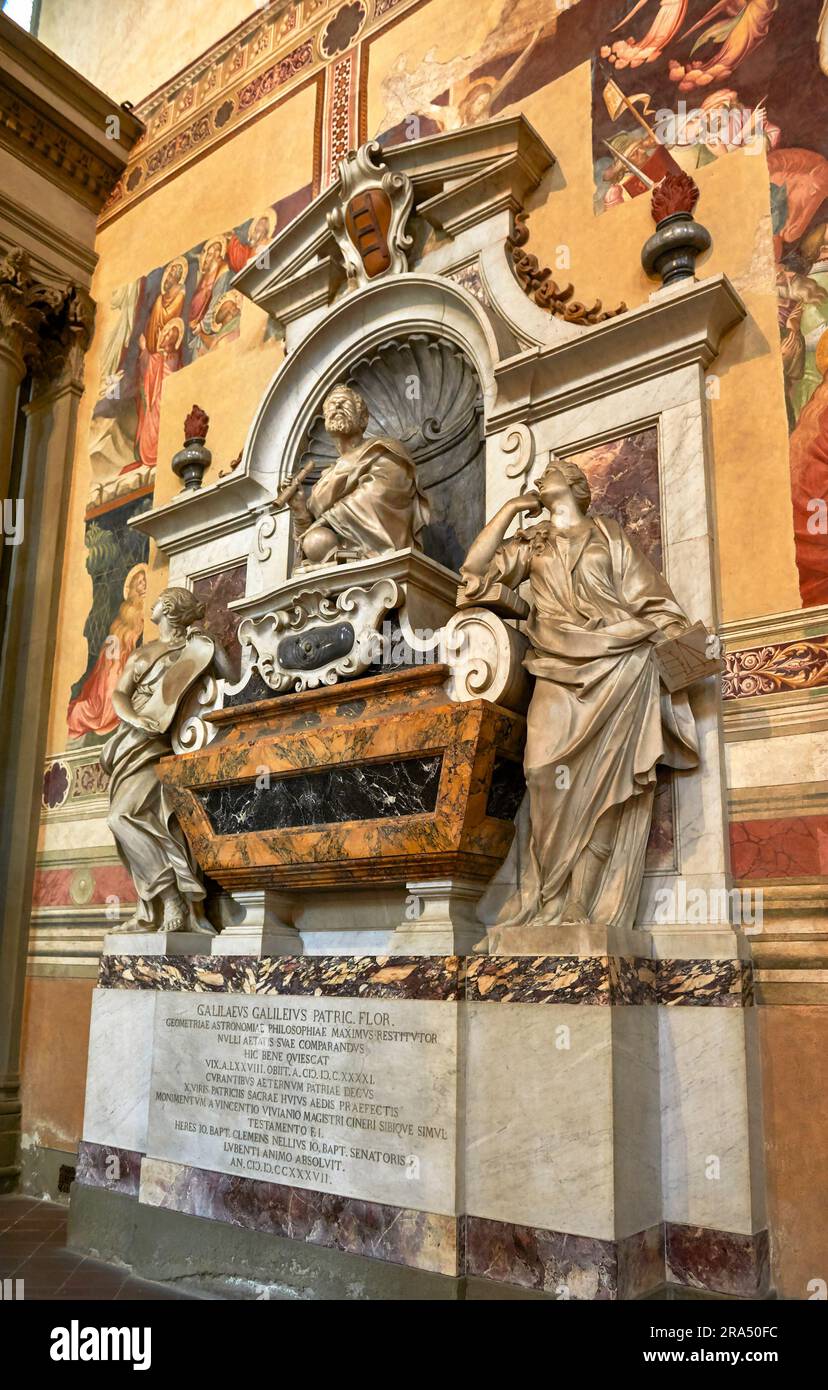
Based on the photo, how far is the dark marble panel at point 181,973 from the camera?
469cm

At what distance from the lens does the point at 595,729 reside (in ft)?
12.8

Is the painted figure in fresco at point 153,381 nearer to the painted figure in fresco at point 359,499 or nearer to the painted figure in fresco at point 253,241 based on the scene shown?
the painted figure in fresco at point 253,241

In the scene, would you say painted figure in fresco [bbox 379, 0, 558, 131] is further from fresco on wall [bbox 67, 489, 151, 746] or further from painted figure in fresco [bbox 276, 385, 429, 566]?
fresco on wall [bbox 67, 489, 151, 746]

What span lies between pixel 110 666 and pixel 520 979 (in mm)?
4396

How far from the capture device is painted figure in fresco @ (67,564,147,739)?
7.11 meters

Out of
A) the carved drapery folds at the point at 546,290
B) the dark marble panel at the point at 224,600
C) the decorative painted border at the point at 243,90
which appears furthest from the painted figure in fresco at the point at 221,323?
the carved drapery folds at the point at 546,290

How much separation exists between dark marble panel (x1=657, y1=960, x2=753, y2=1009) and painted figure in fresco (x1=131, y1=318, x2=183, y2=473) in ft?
17.0

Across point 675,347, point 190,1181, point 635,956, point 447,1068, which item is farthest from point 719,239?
point 190,1181

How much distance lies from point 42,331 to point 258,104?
2.35 m

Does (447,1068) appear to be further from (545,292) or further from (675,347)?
(545,292)

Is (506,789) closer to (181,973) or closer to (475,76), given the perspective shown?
(181,973)

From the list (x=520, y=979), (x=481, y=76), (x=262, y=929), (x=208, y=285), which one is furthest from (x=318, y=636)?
(x=208, y=285)

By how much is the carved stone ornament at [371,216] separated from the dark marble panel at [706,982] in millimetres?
3915

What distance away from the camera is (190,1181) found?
4.60 m
